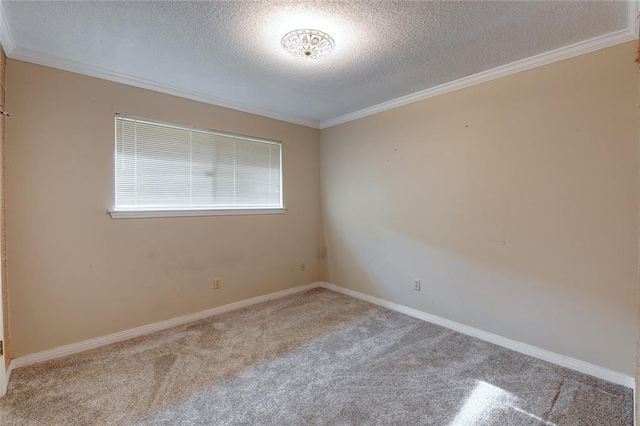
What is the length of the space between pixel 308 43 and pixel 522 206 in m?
2.12

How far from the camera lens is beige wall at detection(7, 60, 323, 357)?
2303 millimetres

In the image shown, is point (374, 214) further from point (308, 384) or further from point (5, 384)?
point (5, 384)

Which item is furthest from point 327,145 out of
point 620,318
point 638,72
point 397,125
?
point 620,318

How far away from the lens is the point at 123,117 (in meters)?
2.74

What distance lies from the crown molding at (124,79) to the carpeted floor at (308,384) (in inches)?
92.0

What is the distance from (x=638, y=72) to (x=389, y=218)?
7.29ft

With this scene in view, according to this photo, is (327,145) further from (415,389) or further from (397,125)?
(415,389)

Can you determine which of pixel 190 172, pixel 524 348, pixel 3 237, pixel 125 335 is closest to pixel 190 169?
pixel 190 172

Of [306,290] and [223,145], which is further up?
[223,145]

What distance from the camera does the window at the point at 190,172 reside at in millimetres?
2811

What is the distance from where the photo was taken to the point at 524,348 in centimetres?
249

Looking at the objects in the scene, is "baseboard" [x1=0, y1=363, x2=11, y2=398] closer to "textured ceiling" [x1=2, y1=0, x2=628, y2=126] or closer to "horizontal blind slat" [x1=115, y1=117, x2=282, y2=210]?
"horizontal blind slat" [x1=115, y1=117, x2=282, y2=210]

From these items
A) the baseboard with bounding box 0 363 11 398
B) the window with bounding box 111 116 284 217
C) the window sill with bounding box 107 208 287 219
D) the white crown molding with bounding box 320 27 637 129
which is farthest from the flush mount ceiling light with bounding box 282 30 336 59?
the baseboard with bounding box 0 363 11 398

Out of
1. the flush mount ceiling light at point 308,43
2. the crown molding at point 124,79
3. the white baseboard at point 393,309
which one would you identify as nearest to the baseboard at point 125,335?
the white baseboard at point 393,309
